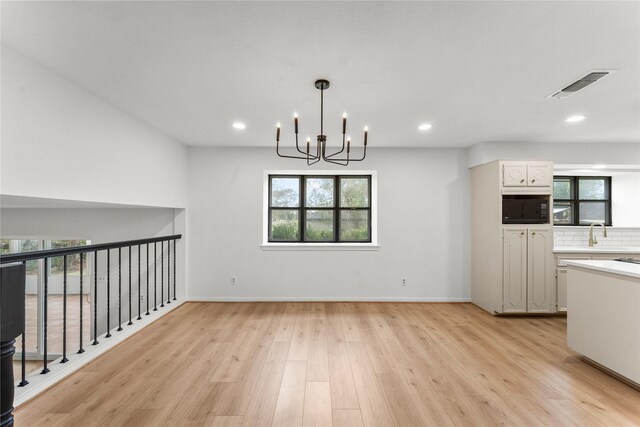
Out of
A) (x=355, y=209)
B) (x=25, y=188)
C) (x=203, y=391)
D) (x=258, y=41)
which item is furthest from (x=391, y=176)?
(x=25, y=188)

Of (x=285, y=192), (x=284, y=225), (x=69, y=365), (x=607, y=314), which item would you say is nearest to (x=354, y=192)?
(x=285, y=192)

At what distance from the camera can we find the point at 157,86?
249cm

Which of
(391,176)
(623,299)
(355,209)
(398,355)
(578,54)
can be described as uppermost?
(578,54)

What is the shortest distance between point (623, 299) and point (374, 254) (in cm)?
282

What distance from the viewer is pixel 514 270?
3959 mm

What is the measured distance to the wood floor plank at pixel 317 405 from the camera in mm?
1871

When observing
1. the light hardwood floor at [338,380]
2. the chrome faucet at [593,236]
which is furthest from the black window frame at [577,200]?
the light hardwood floor at [338,380]

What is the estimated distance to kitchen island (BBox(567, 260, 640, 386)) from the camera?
221 cm

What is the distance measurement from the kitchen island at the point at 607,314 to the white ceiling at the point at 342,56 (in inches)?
62.8

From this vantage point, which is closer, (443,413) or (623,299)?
(443,413)

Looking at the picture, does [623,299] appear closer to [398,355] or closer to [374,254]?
[398,355]

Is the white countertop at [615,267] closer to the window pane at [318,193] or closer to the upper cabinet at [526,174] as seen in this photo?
the upper cabinet at [526,174]

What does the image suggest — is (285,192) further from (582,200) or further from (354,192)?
(582,200)

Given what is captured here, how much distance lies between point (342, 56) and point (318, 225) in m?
3.24
